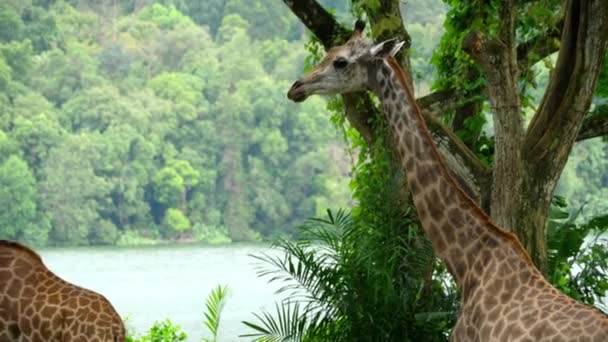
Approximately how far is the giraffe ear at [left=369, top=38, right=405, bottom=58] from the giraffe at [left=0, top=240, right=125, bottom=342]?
1.39 m

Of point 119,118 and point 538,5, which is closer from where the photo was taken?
point 538,5

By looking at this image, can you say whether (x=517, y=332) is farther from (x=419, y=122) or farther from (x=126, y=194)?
(x=126, y=194)

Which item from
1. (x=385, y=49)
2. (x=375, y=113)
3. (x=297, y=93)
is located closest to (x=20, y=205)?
(x=375, y=113)

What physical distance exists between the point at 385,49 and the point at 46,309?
161cm

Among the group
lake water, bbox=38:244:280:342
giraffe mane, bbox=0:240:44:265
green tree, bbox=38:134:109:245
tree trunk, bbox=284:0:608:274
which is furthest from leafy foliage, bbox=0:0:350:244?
giraffe mane, bbox=0:240:44:265

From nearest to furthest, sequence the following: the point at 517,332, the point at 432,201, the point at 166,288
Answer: the point at 517,332
the point at 432,201
the point at 166,288

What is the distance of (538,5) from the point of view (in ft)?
21.1

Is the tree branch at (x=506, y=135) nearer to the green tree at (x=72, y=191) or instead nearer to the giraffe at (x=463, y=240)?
the giraffe at (x=463, y=240)

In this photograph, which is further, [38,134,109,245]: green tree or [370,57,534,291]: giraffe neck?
[38,134,109,245]: green tree

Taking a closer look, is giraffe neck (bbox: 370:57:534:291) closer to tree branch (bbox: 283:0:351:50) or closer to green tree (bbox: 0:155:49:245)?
tree branch (bbox: 283:0:351:50)

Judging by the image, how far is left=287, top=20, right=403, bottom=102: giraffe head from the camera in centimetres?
476

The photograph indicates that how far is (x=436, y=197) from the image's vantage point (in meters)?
4.57

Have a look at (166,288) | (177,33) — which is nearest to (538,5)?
(166,288)

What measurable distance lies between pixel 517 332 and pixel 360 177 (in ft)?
10.8
